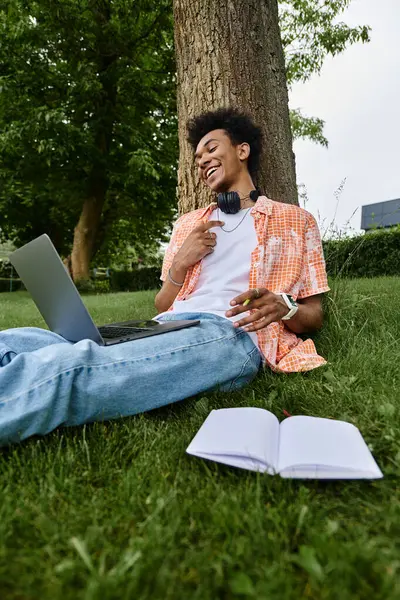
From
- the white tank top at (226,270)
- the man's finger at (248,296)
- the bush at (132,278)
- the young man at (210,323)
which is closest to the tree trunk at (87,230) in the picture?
the bush at (132,278)

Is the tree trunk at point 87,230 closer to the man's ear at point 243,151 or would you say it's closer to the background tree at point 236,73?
the background tree at point 236,73

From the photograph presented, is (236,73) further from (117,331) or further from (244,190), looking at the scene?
(117,331)

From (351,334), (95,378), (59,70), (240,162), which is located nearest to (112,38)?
(59,70)

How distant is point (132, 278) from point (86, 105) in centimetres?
741

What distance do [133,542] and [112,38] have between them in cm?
1200

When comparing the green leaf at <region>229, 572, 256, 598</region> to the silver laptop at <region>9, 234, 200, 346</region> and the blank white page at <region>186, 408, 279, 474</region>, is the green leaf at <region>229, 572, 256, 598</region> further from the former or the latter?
the silver laptop at <region>9, 234, 200, 346</region>

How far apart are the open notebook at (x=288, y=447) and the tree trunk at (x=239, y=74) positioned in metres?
2.07

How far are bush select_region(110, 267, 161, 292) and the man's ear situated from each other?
14254 mm

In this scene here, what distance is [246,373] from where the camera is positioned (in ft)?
7.04

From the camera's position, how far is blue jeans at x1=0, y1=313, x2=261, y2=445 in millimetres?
1518

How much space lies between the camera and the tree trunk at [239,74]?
318 centimetres

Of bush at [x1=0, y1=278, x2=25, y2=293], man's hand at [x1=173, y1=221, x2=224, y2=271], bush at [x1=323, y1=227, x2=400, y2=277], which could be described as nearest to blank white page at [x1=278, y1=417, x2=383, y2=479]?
man's hand at [x1=173, y1=221, x2=224, y2=271]

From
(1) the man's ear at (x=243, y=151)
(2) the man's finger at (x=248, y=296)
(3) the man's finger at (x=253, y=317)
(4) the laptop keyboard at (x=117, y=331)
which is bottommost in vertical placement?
(4) the laptop keyboard at (x=117, y=331)

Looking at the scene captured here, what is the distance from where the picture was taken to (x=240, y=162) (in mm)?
2740
